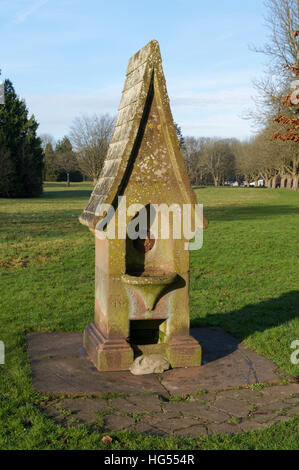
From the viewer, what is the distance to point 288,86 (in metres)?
26.4

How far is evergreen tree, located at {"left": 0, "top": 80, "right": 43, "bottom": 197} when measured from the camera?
146 ft

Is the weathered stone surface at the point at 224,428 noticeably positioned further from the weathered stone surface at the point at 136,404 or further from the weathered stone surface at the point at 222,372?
the weathered stone surface at the point at 222,372

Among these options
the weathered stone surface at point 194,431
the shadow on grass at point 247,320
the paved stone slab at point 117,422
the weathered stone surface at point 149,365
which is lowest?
the shadow on grass at point 247,320

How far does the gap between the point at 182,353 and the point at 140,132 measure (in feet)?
8.67

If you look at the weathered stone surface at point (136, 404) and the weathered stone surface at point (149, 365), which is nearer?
the weathered stone surface at point (136, 404)

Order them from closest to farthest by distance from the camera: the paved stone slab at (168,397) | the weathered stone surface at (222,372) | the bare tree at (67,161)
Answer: the paved stone slab at (168,397) → the weathered stone surface at (222,372) → the bare tree at (67,161)

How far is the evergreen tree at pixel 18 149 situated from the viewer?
44562 mm

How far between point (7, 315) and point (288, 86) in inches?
880

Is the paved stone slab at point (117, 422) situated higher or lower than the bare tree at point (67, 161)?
lower

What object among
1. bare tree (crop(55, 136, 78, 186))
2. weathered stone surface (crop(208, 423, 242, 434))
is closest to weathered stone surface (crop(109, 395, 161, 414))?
weathered stone surface (crop(208, 423, 242, 434))

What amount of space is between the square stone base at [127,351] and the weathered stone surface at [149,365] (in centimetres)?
9

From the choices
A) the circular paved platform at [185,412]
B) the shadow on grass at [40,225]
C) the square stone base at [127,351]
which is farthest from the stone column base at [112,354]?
the shadow on grass at [40,225]

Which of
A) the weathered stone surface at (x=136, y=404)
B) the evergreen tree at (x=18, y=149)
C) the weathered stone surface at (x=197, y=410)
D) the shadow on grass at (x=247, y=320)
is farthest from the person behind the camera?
the evergreen tree at (x=18, y=149)

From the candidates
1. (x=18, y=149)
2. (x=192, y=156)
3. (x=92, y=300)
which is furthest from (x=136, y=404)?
(x=192, y=156)
